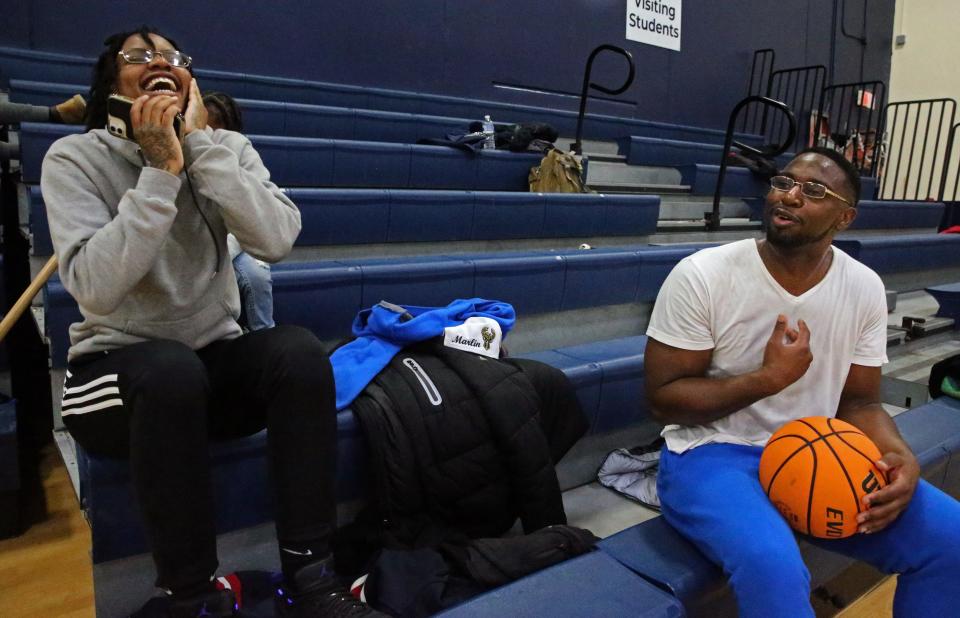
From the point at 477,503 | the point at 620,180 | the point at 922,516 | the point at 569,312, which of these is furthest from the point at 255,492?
the point at 620,180

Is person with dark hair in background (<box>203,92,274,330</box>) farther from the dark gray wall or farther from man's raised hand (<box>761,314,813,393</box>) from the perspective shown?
the dark gray wall

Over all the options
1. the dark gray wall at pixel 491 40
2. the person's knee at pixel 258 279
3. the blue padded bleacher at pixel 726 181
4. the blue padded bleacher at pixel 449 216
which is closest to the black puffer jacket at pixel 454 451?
the person's knee at pixel 258 279

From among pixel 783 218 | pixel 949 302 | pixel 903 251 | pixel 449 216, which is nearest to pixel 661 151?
pixel 903 251

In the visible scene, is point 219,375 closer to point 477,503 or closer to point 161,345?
point 161,345

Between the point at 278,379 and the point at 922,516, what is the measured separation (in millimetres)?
1017

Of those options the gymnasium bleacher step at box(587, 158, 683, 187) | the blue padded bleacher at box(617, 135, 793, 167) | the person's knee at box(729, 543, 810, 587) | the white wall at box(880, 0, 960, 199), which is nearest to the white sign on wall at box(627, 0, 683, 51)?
the blue padded bleacher at box(617, 135, 793, 167)

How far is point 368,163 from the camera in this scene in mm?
2678

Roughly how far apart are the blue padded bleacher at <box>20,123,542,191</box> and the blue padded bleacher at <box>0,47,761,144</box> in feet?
2.01

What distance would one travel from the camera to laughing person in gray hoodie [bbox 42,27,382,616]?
3.04ft

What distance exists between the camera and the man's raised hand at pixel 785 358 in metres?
1.07

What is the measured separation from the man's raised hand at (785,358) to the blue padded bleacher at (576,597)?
1.28 ft

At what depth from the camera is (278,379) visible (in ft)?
3.32

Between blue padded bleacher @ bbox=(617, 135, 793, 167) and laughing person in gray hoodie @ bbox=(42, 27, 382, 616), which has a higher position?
blue padded bleacher @ bbox=(617, 135, 793, 167)

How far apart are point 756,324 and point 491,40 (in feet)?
12.0
